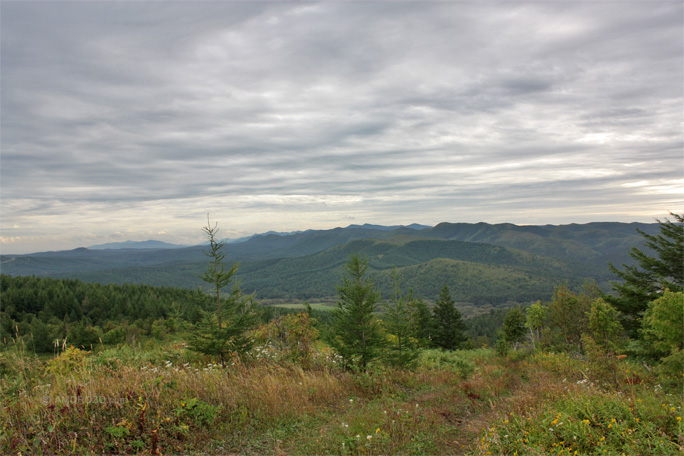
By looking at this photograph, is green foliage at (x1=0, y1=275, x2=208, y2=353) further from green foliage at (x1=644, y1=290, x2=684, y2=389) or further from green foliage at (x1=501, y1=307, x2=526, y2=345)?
green foliage at (x1=644, y1=290, x2=684, y2=389)

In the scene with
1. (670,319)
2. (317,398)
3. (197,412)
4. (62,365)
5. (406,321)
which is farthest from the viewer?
(406,321)

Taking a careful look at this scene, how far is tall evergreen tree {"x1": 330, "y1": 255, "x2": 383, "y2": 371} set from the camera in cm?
1081

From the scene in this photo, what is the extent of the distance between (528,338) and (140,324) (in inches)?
2115

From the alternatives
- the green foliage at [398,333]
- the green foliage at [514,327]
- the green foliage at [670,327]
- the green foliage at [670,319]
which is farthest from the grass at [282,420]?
the green foliage at [514,327]

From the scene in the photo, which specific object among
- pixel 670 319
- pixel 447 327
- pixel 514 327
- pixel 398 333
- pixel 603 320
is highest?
pixel 670 319

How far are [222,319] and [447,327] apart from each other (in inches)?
1371

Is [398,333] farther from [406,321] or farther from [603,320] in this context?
[603,320]

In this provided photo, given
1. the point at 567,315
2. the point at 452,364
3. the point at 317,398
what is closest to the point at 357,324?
the point at 317,398

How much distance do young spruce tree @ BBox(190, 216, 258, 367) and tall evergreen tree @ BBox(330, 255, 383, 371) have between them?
3048 mm

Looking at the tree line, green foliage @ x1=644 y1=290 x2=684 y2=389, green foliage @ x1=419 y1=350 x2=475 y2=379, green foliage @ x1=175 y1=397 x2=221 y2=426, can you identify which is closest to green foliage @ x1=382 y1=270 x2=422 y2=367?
the tree line

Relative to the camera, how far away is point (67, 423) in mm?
4613

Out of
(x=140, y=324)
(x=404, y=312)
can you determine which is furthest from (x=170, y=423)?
(x=140, y=324)

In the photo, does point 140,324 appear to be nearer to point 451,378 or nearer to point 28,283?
point 28,283

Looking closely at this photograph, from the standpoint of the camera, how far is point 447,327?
4006 cm
